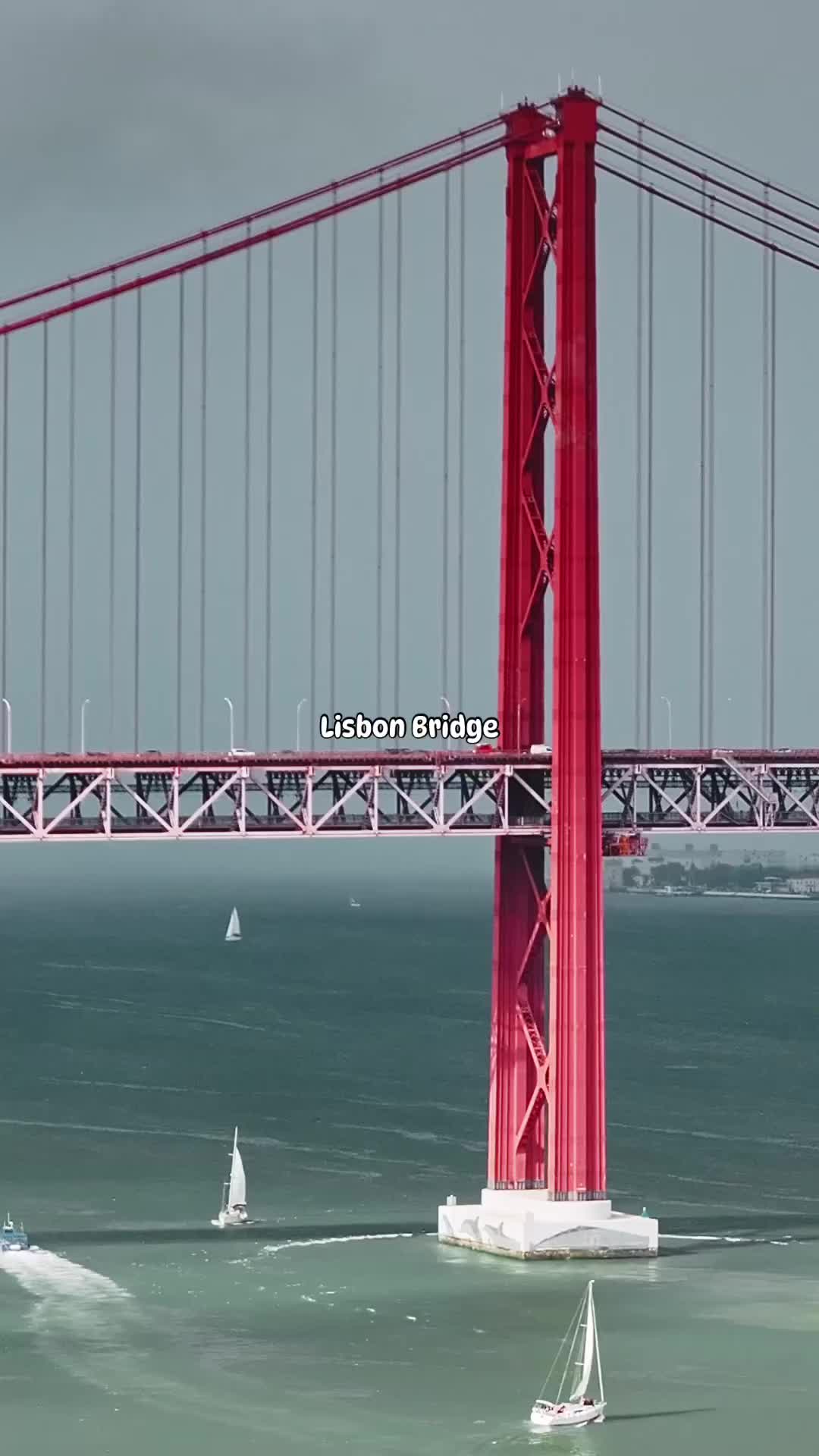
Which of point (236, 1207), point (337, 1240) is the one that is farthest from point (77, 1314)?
point (236, 1207)

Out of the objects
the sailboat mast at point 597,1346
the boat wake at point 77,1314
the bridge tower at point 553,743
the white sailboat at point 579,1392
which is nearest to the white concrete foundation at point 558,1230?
the bridge tower at point 553,743

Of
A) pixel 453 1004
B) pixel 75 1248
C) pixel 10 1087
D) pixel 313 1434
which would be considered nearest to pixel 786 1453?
pixel 313 1434

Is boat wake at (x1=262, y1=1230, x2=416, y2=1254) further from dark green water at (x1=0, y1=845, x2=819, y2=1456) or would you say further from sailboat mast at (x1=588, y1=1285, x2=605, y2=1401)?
sailboat mast at (x1=588, y1=1285, x2=605, y2=1401)

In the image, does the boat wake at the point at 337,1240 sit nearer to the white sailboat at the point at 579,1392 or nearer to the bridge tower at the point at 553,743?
the bridge tower at the point at 553,743

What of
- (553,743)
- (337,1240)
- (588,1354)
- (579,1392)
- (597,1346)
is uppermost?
(553,743)

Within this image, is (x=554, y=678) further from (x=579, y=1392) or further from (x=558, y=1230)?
(x=579, y=1392)

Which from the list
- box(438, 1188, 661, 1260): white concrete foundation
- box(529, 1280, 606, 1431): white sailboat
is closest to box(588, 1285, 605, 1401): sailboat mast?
box(529, 1280, 606, 1431): white sailboat
